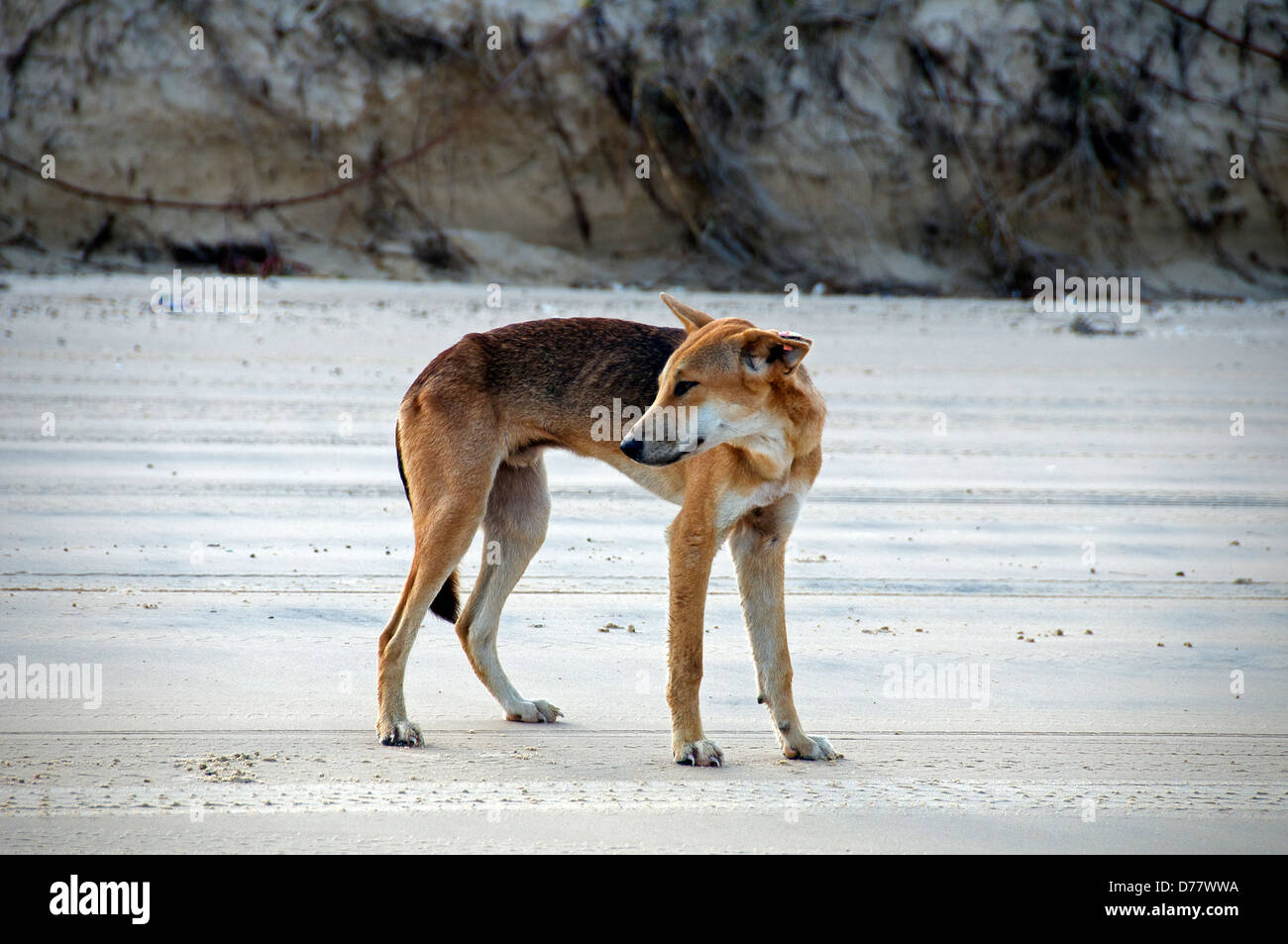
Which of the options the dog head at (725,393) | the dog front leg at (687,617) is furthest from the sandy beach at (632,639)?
the dog head at (725,393)

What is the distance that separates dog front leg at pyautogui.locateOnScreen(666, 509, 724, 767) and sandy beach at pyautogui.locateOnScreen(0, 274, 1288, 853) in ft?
0.54

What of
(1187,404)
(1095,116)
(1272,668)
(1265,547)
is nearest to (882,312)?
(1187,404)

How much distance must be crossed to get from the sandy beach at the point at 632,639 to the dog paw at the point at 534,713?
7cm

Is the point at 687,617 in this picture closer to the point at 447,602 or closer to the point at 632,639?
the point at 447,602

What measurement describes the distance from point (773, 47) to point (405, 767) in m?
22.5

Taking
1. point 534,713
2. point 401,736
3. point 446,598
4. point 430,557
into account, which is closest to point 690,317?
point 430,557

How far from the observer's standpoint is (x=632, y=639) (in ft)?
20.7

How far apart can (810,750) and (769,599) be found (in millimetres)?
562

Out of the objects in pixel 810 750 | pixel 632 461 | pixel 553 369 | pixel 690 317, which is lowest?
pixel 810 750

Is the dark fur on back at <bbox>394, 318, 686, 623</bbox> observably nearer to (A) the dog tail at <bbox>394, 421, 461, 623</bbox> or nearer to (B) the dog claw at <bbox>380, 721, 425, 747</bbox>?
(A) the dog tail at <bbox>394, 421, 461, 623</bbox>

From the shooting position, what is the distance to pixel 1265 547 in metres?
8.16

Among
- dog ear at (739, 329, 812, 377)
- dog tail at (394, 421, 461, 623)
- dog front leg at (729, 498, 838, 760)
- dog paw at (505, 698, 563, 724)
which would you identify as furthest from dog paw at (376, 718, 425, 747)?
dog ear at (739, 329, 812, 377)

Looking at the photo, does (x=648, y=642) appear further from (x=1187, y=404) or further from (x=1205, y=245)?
(x=1205, y=245)

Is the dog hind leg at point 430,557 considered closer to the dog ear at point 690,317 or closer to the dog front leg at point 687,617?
the dog front leg at point 687,617
